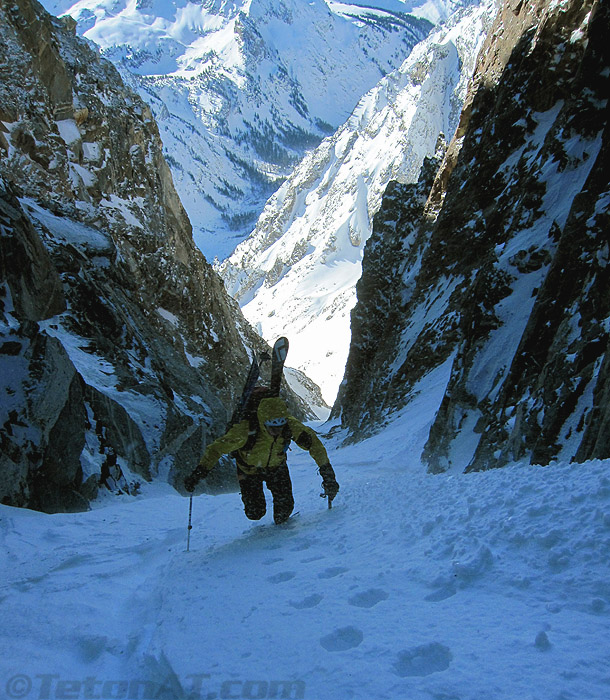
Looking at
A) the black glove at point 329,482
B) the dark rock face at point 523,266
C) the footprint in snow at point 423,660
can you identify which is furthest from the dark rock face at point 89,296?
the dark rock face at point 523,266

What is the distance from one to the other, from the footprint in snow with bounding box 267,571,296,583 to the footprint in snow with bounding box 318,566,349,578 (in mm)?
216

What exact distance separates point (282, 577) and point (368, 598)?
0.77 meters

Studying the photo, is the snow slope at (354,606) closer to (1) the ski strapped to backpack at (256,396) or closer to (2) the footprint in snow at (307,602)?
(2) the footprint in snow at (307,602)

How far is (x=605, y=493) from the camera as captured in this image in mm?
3184

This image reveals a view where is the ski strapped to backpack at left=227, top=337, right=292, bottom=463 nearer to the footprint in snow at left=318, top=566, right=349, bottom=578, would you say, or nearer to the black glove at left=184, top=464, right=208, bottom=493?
the black glove at left=184, top=464, right=208, bottom=493

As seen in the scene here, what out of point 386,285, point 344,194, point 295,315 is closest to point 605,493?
point 386,285

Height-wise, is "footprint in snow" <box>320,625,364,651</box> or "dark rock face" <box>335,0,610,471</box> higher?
"dark rock face" <box>335,0,610,471</box>

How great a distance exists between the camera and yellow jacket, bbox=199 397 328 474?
485 centimetres

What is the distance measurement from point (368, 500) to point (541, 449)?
→ 265 cm

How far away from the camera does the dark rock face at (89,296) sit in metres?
Answer: 7.33

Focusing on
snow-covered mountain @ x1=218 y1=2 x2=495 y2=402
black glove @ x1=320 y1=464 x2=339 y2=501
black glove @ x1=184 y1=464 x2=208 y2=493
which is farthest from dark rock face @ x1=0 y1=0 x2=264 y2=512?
snow-covered mountain @ x1=218 y1=2 x2=495 y2=402

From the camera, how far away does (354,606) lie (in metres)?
2.80

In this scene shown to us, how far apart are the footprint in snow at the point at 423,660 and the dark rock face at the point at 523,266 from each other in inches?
144

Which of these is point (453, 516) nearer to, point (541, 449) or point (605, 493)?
point (605, 493)
